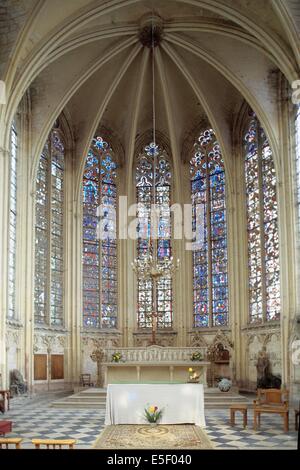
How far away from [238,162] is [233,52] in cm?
448

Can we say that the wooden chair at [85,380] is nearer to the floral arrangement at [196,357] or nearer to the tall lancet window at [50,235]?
the tall lancet window at [50,235]

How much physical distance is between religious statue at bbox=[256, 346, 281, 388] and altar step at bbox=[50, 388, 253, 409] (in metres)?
2.05

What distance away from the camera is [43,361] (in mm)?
21812

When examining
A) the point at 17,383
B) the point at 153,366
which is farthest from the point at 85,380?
the point at 153,366

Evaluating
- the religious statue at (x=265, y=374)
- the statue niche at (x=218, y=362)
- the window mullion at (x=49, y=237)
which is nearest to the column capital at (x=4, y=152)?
the window mullion at (x=49, y=237)

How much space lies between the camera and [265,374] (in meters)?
20.5

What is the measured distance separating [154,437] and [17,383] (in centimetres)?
894

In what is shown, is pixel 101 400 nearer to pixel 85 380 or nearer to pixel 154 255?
pixel 85 380

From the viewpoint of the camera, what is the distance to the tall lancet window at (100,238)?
24.6 metres

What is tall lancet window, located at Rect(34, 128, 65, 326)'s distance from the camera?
74.2 ft

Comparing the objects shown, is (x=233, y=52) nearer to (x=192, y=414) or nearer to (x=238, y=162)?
(x=238, y=162)

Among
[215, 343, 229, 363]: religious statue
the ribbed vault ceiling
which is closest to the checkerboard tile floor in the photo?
[215, 343, 229, 363]: religious statue

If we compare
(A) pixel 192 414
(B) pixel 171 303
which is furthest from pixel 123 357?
(A) pixel 192 414

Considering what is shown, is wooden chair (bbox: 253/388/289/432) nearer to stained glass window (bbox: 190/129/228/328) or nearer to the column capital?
the column capital
